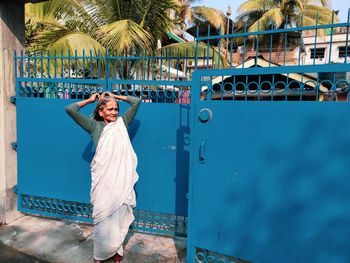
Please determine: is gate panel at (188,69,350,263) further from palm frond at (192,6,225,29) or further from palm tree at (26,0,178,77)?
palm frond at (192,6,225,29)

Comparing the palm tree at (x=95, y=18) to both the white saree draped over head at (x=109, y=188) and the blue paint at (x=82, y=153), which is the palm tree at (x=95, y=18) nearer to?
the blue paint at (x=82, y=153)

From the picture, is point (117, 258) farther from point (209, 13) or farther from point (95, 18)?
point (209, 13)

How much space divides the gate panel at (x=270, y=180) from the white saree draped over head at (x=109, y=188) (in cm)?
68

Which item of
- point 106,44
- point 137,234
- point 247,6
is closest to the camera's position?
point 137,234

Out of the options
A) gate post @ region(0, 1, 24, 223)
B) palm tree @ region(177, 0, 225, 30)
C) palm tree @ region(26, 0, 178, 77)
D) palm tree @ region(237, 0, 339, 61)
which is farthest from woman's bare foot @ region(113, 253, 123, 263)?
palm tree @ region(177, 0, 225, 30)

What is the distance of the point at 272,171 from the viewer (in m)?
2.24

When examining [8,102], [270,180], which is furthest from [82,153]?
[270,180]

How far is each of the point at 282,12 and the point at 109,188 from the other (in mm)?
17372

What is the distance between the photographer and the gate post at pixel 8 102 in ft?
11.2

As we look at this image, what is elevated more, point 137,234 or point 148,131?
point 148,131

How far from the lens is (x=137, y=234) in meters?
3.42

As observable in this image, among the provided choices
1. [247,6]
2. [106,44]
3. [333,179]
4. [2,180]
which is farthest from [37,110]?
[247,6]

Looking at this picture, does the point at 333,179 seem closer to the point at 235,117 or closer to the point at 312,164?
the point at 312,164

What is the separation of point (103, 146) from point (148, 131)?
2.56 feet
